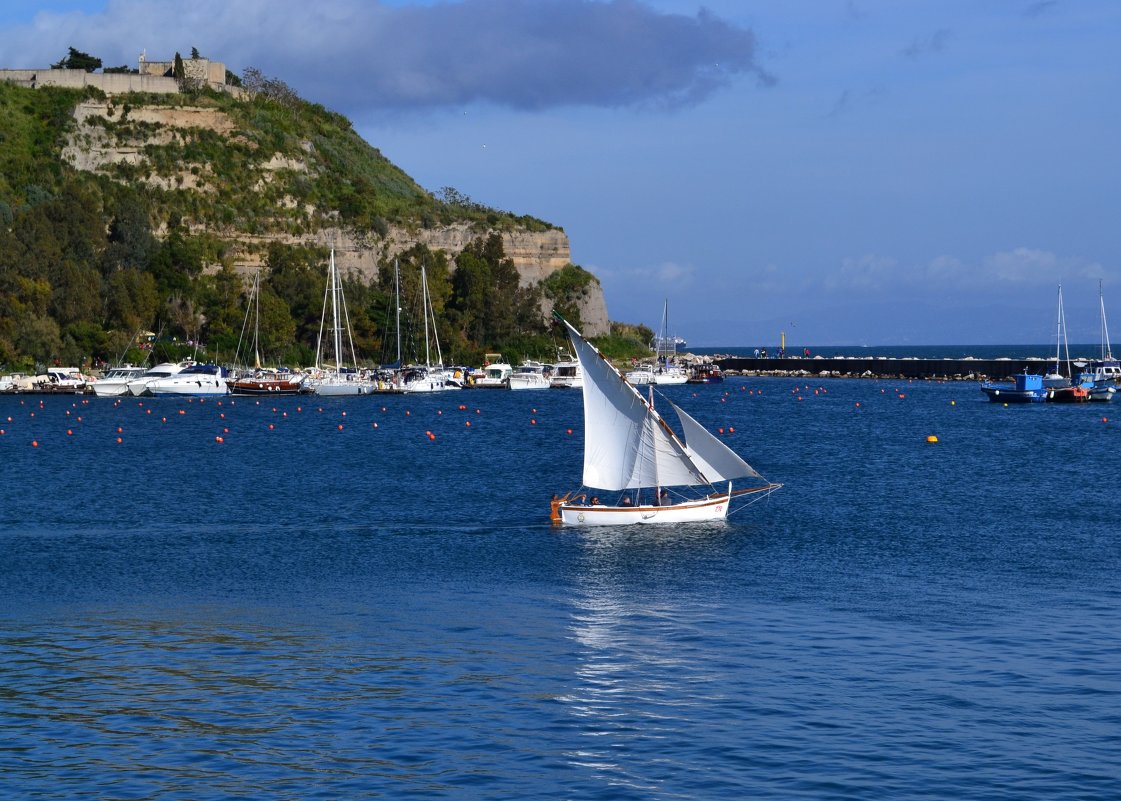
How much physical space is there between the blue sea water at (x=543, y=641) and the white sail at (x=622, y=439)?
2.04 meters

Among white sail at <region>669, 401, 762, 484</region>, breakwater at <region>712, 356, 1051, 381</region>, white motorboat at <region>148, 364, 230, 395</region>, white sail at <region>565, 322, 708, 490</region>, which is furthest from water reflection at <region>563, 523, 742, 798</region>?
breakwater at <region>712, 356, 1051, 381</region>

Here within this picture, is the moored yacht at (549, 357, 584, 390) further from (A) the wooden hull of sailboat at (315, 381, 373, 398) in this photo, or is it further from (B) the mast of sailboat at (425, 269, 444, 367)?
(A) the wooden hull of sailboat at (315, 381, 373, 398)

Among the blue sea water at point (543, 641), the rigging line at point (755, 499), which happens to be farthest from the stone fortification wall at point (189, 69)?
the rigging line at point (755, 499)

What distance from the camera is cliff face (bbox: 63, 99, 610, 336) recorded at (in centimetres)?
17400

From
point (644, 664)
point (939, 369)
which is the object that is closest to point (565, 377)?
point (939, 369)

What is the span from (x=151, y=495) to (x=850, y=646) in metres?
35.3

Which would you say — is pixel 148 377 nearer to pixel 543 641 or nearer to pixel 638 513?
pixel 638 513

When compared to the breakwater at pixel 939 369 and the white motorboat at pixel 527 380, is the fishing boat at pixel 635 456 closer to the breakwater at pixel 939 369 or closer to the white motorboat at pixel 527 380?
the white motorboat at pixel 527 380

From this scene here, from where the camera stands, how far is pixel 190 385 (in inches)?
4916

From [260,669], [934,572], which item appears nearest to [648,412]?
[934,572]

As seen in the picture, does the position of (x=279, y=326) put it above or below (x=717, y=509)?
above

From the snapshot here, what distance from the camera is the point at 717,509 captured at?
153ft

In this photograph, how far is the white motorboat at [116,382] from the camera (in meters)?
124

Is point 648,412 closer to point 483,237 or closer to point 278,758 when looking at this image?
point 278,758
